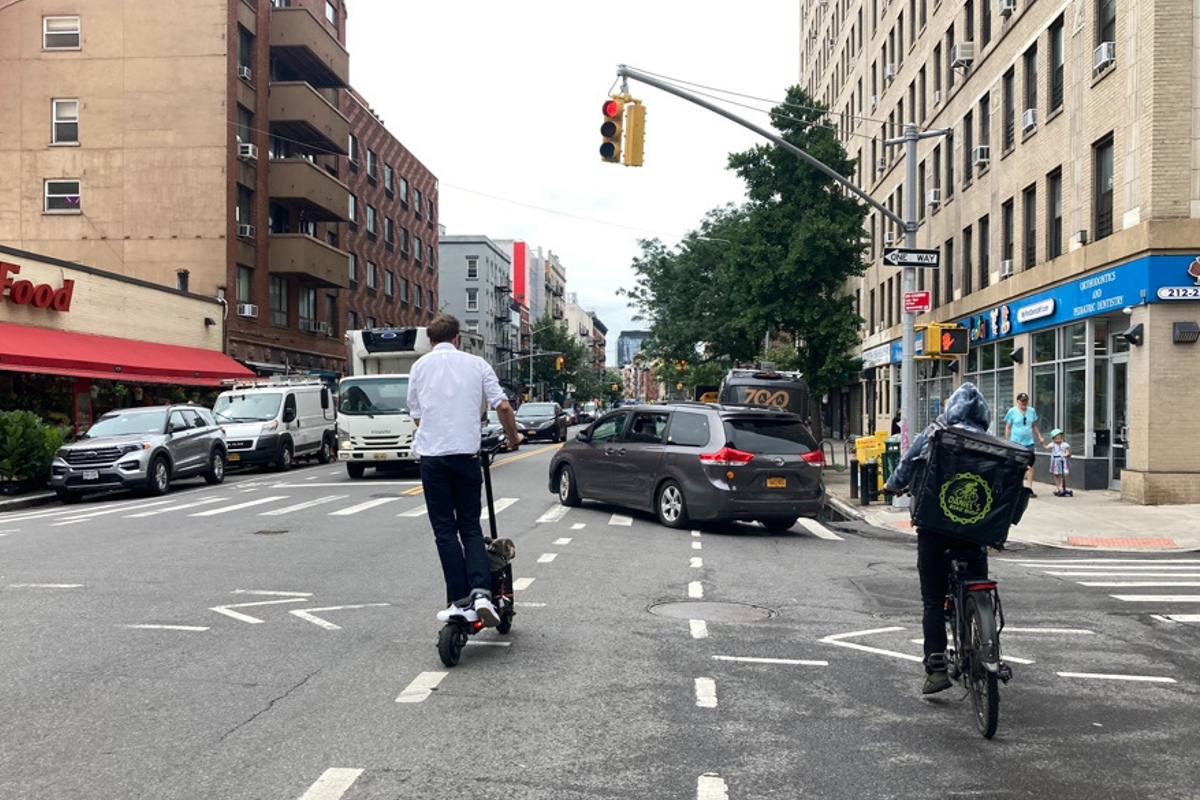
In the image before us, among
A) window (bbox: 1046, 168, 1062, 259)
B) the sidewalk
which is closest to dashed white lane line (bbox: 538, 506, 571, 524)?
the sidewalk

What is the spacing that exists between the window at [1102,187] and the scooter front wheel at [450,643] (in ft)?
58.1

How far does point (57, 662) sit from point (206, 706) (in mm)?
A: 1477

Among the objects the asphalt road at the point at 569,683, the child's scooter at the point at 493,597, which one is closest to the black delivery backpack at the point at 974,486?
the asphalt road at the point at 569,683

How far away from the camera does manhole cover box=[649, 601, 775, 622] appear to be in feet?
26.0

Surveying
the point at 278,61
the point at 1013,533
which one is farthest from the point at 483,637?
the point at 278,61

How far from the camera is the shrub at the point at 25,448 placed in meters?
19.4

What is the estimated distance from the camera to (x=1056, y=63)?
920 inches

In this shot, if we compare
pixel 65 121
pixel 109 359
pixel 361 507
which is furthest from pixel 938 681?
pixel 65 121

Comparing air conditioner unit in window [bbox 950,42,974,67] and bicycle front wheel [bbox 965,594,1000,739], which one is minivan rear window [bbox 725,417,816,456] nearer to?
bicycle front wheel [bbox 965,594,1000,739]

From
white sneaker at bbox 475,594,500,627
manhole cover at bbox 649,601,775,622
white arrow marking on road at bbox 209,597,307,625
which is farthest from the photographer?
manhole cover at bbox 649,601,775,622

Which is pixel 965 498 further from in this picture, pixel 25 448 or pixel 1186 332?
pixel 25 448

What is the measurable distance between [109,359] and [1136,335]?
2284 cm

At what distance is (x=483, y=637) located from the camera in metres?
7.07

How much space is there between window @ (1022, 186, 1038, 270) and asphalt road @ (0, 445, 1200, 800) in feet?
48.5
